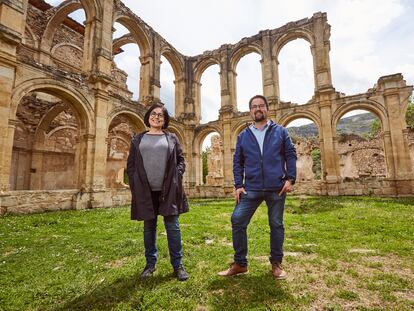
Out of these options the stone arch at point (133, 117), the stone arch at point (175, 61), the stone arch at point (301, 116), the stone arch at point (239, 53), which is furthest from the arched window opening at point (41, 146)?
the stone arch at point (301, 116)

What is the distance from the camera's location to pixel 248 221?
3.02 m

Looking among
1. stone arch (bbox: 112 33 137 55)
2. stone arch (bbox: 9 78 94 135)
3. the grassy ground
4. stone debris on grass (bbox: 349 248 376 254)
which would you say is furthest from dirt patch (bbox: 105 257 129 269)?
stone arch (bbox: 112 33 137 55)

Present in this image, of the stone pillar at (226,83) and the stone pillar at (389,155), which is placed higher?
the stone pillar at (226,83)

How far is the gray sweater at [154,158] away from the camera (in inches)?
118

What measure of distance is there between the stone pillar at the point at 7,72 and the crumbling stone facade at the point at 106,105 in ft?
0.12

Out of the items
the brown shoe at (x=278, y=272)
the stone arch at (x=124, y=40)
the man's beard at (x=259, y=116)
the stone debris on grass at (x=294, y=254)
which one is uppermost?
the stone arch at (x=124, y=40)

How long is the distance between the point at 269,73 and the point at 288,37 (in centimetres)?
314

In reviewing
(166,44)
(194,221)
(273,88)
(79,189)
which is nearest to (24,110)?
(79,189)

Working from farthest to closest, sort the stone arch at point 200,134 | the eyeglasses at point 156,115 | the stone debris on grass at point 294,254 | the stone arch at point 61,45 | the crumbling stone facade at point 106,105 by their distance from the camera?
the stone arch at point 200,134
the stone arch at point 61,45
the crumbling stone facade at point 106,105
the stone debris on grass at point 294,254
the eyeglasses at point 156,115

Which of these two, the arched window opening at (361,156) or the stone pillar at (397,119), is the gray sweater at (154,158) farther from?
the arched window opening at (361,156)

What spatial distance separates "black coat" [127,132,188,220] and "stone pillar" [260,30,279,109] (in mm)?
15646

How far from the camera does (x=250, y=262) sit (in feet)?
11.1

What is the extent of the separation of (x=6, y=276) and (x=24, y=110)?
15.1 meters

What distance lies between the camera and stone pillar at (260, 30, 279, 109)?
17.7 m
